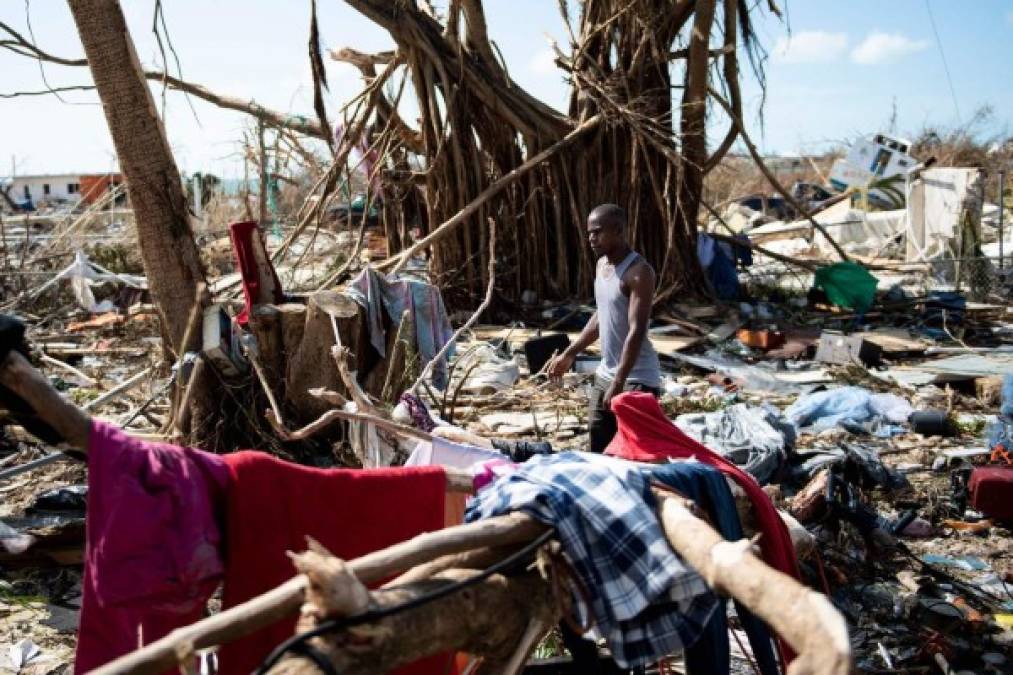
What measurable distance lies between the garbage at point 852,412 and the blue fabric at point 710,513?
5215mm

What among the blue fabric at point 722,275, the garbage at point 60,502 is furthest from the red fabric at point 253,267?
the blue fabric at point 722,275

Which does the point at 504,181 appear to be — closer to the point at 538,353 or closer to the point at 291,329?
the point at 538,353

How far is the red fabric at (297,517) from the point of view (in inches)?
86.8

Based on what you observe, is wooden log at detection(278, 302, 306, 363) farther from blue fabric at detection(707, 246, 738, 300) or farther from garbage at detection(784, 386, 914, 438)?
blue fabric at detection(707, 246, 738, 300)

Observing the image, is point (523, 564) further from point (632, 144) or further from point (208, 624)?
point (632, 144)

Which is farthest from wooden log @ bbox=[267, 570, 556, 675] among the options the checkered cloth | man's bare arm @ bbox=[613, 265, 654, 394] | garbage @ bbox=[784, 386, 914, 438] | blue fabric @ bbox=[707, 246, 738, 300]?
blue fabric @ bbox=[707, 246, 738, 300]

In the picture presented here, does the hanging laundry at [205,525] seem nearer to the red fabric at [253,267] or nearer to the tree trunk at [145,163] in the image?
the tree trunk at [145,163]

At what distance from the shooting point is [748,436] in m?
6.84

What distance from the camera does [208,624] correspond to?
5.57 ft

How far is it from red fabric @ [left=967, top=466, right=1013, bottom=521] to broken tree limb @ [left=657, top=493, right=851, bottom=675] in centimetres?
442

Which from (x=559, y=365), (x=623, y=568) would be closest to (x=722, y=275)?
(x=559, y=365)

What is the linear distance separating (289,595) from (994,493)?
5.29m

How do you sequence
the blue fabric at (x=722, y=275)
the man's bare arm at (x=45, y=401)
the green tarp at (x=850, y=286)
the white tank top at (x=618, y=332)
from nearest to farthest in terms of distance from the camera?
1. the man's bare arm at (x=45, y=401)
2. the white tank top at (x=618, y=332)
3. the green tarp at (x=850, y=286)
4. the blue fabric at (x=722, y=275)

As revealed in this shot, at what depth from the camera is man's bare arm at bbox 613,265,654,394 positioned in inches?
189
